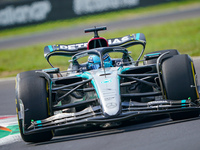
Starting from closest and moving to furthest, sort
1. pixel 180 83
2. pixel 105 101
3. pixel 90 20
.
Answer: pixel 105 101, pixel 180 83, pixel 90 20

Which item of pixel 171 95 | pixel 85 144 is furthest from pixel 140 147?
pixel 171 95

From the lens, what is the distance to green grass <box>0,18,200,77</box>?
15884mm

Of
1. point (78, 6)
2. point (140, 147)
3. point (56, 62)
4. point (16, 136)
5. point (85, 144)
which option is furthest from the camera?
point (78, 6)

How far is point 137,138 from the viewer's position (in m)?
5.32

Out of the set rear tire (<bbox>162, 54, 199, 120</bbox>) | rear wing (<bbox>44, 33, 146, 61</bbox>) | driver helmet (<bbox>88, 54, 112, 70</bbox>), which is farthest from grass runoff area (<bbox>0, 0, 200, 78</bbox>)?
rear tire (<bbox>162, 54, 199, 120</bbox>)

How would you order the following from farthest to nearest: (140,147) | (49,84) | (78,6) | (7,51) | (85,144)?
1. (78,6)
2. (7,51)
3. (49,84)
4. (85,144)
5. (140,147)

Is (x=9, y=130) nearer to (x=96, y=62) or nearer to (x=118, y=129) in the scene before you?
(x=96, y=62)

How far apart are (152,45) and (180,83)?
1134 cm

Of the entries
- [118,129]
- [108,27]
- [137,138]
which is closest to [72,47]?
[118,129]

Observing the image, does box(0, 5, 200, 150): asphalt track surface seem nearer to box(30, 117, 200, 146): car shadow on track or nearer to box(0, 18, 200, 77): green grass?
box(30, 117, 200, 146): car shadow on track

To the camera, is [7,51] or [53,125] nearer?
[53,125]

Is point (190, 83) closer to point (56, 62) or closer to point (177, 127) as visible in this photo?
point (177, 127)

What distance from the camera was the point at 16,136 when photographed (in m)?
6.87

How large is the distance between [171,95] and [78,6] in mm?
19891
